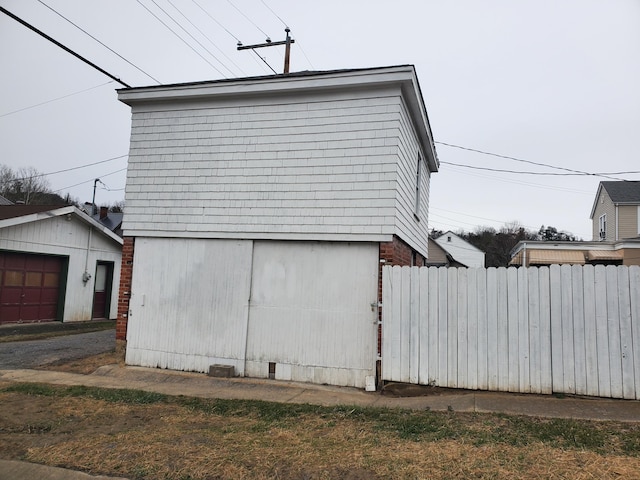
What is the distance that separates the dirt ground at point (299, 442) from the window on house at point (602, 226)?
28754 mm

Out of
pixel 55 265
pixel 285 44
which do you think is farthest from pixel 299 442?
pixel 55 265

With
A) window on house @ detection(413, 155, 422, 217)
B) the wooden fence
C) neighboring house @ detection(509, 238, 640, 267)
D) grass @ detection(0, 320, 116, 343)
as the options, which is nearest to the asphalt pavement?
the wooden fence

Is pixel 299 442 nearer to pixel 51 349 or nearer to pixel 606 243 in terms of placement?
pixel 51 349

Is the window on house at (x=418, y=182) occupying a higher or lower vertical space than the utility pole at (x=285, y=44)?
lower

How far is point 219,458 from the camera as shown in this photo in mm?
4410

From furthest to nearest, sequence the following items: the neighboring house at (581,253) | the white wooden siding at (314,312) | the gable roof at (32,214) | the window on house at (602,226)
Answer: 1. the window on house at (602,226)
2. the neighboring house at (581,253)
3. the gable roof at (32,214)
4. the white wooden siding at (314,312)

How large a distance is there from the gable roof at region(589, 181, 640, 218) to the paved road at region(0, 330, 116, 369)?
28.4 m

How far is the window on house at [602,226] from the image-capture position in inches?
1161

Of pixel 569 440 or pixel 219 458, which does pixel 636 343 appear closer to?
pixel 569 440

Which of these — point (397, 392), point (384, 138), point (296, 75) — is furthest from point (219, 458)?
point (296, 75)

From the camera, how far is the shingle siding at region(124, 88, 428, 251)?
7.86m

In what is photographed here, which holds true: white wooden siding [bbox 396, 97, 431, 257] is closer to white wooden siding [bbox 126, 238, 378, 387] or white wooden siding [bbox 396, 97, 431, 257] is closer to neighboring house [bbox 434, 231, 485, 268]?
white wooden siding [bbox 126, 238, 378, 387]

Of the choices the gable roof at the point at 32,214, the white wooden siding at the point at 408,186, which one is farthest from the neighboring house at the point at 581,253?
the gable roof at the point at 32,214

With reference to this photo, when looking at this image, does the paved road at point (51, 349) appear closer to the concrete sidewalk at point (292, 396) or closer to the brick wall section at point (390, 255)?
the concrete sidewalk at point (292, 396)
